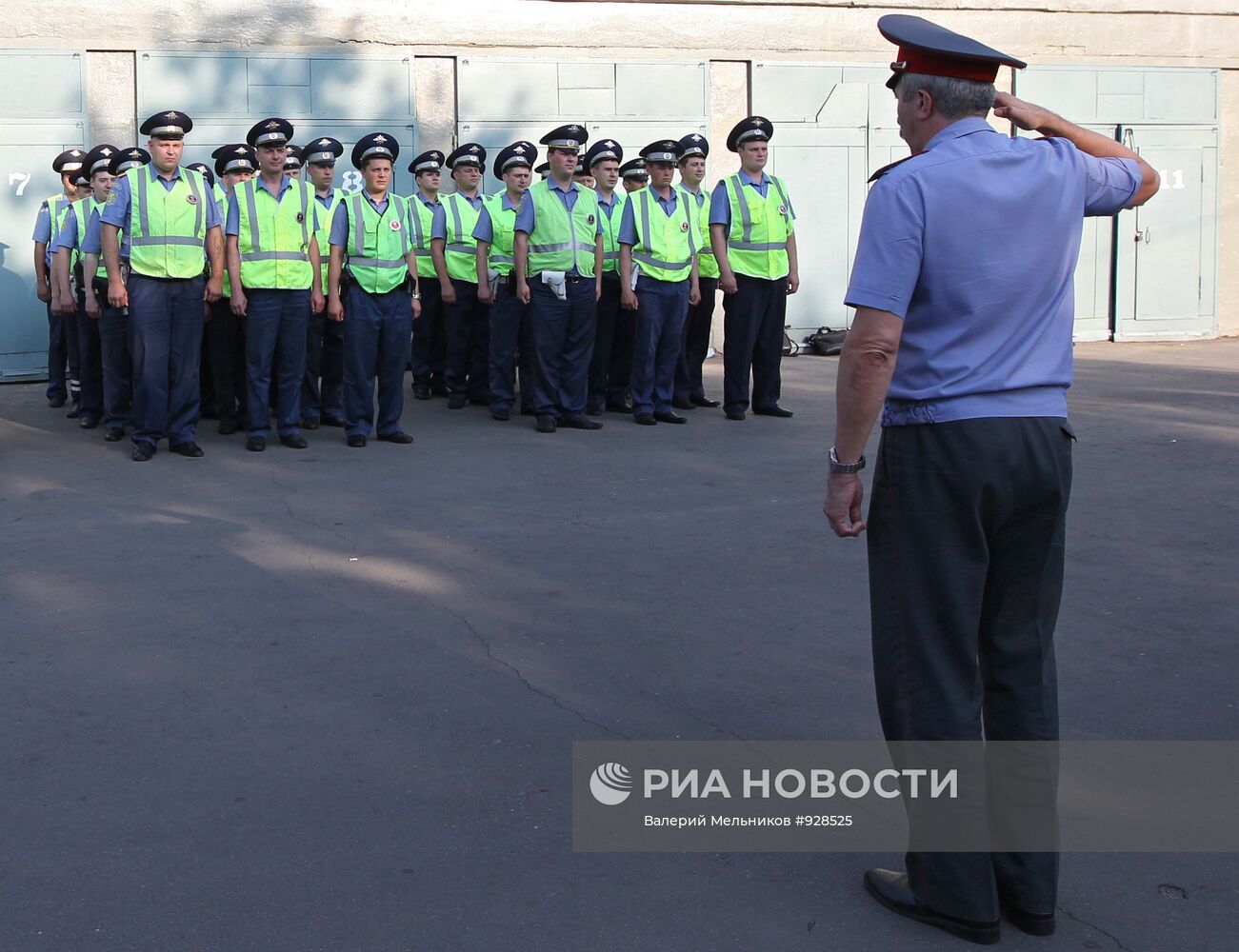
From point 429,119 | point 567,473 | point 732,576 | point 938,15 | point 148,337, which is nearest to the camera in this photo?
point 732,576

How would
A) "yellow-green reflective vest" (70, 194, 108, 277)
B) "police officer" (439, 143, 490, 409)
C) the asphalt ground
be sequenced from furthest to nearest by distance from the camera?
1. "police officer" (439, 143, 490, 409)
2. "yellow-green reflective vest" (70, 194, 108, 277)
3. the asphalt ground

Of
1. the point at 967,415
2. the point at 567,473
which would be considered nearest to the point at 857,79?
the point at 567,473

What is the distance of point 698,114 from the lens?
16219 millimetres

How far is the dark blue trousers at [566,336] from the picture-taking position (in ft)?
36.7

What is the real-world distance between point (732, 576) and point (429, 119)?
33.2ft

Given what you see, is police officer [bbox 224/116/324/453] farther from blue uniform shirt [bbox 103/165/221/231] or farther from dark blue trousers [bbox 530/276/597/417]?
dark blue trousers [bbox 530/276/597/417]

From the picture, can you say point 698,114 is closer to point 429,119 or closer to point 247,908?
point 429,119

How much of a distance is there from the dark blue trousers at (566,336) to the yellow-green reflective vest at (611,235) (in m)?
0.56

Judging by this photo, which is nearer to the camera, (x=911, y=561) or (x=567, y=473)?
(x=911, y=561)

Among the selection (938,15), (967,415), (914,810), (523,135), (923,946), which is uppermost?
(938,15)

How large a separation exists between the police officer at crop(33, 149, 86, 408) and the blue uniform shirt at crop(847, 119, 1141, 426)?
31.2ft

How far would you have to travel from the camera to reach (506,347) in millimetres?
11820

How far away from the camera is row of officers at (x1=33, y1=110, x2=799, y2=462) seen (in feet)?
32.6

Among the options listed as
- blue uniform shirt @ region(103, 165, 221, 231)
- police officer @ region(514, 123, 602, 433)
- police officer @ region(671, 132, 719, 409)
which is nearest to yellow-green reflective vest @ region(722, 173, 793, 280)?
police officer @ region(671, 132, 719, 409)
